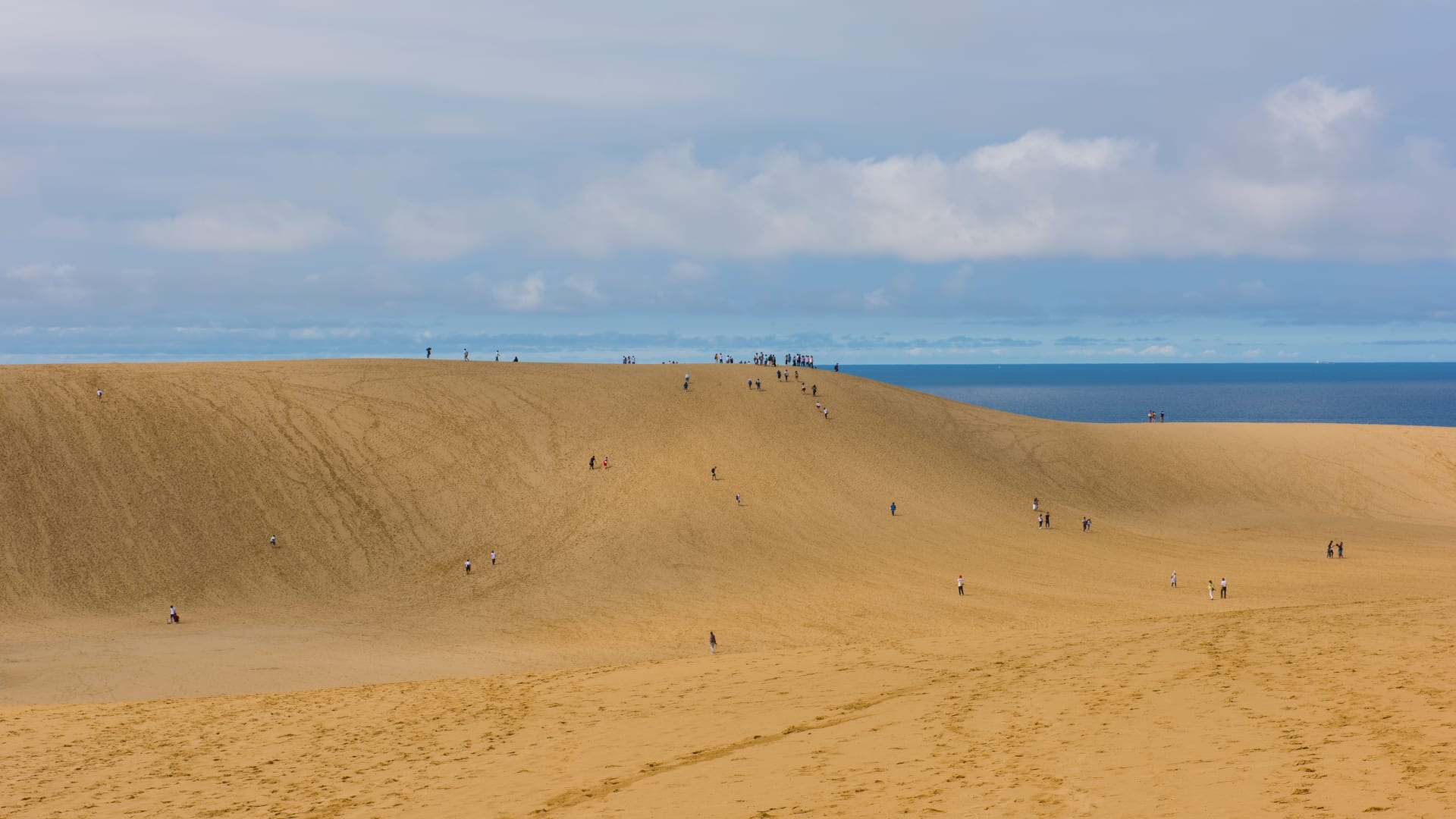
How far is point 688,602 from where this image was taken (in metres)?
43.4

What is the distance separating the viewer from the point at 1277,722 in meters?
16.5

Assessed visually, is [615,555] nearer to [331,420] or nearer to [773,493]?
[773,493]

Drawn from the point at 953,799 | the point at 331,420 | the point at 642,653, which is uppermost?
the point at 331,420

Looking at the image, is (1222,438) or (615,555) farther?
(1222,438)

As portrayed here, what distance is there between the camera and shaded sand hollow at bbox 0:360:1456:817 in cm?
1659

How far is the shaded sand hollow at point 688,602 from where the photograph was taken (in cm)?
1659

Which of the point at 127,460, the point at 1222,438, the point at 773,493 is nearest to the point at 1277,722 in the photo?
the point at 773,493

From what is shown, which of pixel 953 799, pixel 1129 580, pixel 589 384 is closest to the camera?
pixel 953 799

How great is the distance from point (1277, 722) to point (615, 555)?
36.4 m

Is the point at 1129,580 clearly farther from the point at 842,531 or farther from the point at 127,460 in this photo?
the point at 127,460

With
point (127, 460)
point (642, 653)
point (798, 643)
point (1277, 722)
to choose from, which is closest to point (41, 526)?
point (127, 460)

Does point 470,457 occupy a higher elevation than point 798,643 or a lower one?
higher

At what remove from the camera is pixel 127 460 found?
5309 centimetres

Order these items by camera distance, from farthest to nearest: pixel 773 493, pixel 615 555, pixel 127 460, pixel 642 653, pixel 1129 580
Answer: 1. pixel 773 493
2. pixel 127 460
3. pixel 615 555
4. pixel 1129 580
5. pixel 642 653
